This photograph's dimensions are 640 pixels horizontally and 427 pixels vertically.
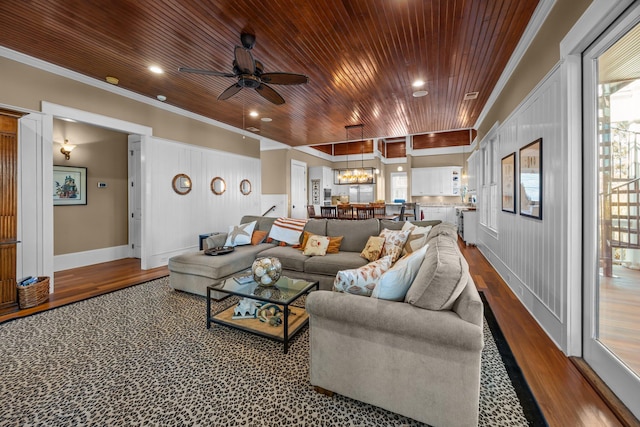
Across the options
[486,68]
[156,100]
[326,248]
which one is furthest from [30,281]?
[486,68]

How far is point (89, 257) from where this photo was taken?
491 centimetres

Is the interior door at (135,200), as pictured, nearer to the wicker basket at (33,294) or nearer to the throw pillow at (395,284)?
the wicker basket at (33,294)

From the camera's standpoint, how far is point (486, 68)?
362 centimetres

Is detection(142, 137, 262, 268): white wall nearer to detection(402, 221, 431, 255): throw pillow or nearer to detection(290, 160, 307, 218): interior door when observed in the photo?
detection(290, 160, 307, 218): interior door

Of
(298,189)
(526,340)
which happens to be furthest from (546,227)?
(298,189)

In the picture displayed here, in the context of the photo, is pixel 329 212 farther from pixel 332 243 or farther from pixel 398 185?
pixel 398 185

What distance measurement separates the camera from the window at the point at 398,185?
10.7 metres

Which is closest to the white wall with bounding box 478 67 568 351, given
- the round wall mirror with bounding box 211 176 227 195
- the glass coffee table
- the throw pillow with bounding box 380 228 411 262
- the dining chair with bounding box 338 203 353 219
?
the throw pillow with bounding box 380 228 411 262

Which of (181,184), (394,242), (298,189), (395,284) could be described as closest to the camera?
(395,284)

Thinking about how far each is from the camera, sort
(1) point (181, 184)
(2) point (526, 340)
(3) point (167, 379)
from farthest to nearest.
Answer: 1. (1) point (181, 184)
2. (2) point (526, 340)
3. (3) point (167, 379)

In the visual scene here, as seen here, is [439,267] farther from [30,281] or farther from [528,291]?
[30,281]

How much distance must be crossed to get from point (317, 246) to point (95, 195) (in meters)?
4.44

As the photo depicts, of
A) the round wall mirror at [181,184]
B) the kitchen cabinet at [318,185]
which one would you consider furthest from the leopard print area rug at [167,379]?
the kitchen cabinet at [318,185]

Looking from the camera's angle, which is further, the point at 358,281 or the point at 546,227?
the point at 546,227
